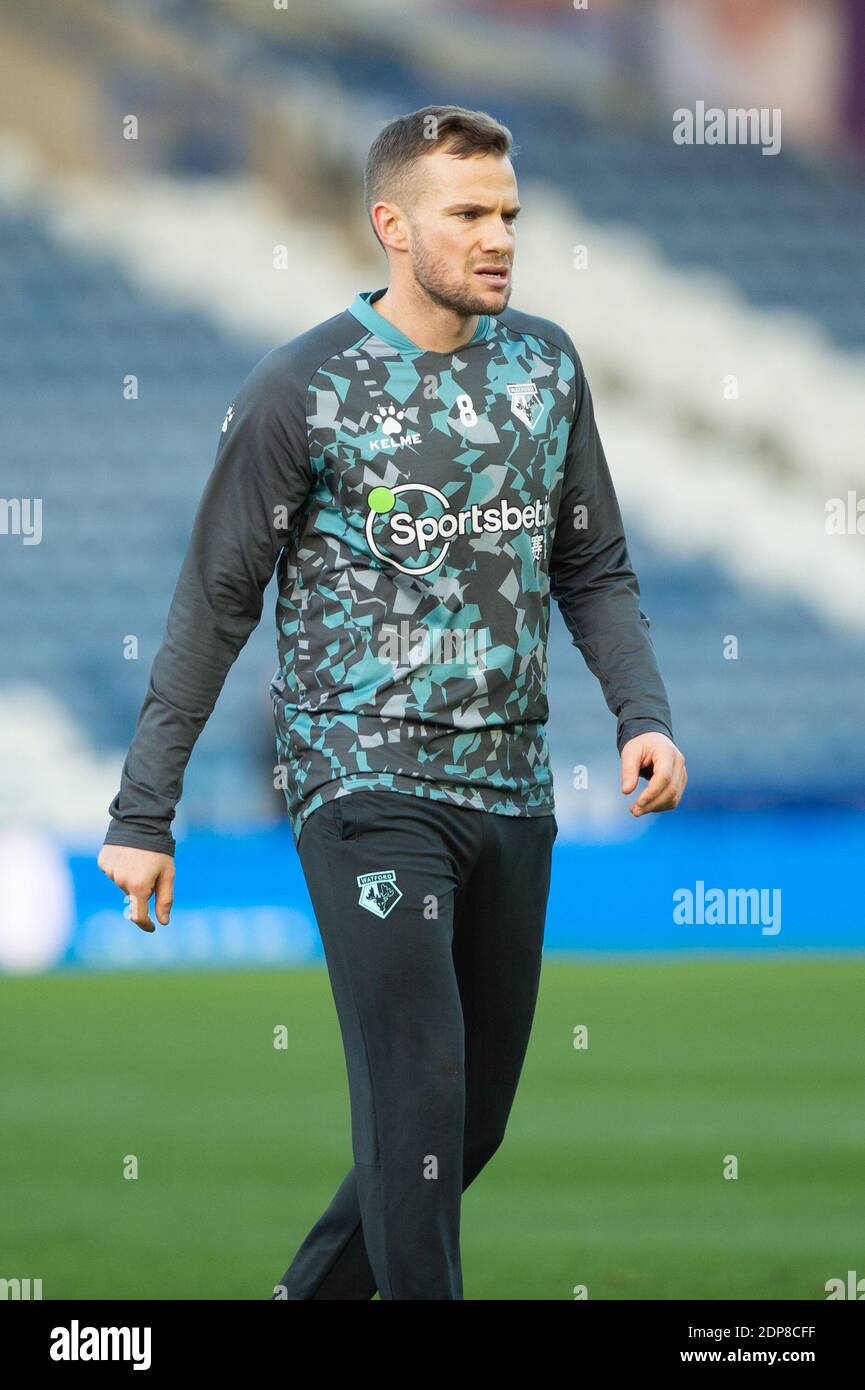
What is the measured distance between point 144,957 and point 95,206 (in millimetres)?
4529

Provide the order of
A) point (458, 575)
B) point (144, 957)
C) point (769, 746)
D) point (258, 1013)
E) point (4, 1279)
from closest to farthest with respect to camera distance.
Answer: point (458, 575) → point (4, 1279) → point (258, 1013) → point (144, 957) → point (769, 746)

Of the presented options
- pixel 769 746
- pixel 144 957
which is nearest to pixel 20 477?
pixel 144 957

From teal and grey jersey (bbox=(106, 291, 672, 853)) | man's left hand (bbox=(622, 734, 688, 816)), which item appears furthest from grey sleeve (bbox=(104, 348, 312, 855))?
man's left hand (bbox=(622, 734, 688, 816))

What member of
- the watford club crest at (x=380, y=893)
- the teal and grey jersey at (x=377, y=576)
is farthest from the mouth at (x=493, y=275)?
the watford club crest at (x=380, y=893)

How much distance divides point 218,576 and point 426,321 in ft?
1.38

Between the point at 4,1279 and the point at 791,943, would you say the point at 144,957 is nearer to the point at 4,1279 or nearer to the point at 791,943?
the point at 791,943

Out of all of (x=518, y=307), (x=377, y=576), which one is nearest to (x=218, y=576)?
(x=377, y=576)

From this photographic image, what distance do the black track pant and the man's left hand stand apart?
14cm

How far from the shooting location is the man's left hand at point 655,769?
8.41 ft

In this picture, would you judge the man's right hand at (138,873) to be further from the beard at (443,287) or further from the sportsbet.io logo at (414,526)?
the beard at (443,287)

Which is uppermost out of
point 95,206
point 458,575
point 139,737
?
point 95,206

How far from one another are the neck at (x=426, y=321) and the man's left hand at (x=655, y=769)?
0.56 metres

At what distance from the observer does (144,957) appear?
27.8ft
